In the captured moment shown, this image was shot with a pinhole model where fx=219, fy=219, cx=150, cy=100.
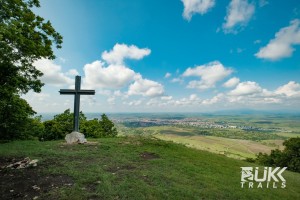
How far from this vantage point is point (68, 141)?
1838 cm

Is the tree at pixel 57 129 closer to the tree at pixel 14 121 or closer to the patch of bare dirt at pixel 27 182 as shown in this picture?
the tree at pixel 14 121

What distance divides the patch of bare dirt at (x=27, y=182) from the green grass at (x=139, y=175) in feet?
1.35

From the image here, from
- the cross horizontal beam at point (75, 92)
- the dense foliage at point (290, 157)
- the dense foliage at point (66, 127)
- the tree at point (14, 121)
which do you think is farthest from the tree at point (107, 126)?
the dense foliage at point (290, 157)

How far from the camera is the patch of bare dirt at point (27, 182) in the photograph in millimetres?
7930

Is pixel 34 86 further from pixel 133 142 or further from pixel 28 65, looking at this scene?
pixel 133 142

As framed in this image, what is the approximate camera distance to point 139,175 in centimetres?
1042

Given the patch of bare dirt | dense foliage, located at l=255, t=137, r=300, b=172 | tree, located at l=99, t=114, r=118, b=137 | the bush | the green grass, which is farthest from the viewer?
tree, located at l=99, t=114, r=118, b=137

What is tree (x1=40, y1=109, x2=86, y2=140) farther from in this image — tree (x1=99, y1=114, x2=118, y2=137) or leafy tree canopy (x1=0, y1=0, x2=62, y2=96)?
leafy tree canopy (x1=0, y1=0, x2=62, y2=96)

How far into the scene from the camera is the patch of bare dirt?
7.93m

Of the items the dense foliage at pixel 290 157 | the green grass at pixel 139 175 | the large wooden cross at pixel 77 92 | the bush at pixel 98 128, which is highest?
the large wooden cross at pixel 77 92

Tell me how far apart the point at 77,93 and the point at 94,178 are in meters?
11.0

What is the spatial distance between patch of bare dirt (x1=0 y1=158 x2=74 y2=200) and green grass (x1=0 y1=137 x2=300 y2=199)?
0.41 metres

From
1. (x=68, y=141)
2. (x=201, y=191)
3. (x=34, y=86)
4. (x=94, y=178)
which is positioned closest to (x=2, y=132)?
(x=68, y=141)

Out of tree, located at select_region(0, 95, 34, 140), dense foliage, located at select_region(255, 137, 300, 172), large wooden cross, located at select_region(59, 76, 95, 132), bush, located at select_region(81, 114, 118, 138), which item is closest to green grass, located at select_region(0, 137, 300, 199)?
large wooden cross, located at select_region(59, 76, 95, 132)
